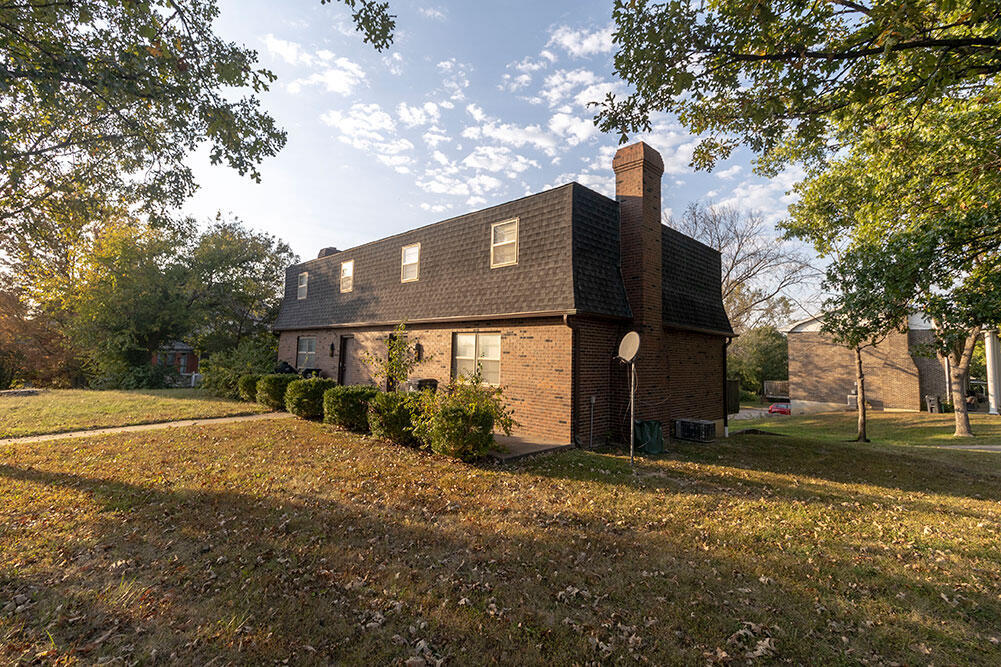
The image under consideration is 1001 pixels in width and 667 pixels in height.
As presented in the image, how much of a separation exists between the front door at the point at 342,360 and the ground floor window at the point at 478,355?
6.47 m

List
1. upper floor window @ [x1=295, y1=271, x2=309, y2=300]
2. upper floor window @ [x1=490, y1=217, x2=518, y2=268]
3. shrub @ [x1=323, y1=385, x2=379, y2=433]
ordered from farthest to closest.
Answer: upper floor window @ [x1=295, y1=271, x2=309, y2=300] < upper floor window @ [x1=490, y1=217, x2=518, y2=268] < shrub @ [x1=323, y1=385, x2=379, y2=433]

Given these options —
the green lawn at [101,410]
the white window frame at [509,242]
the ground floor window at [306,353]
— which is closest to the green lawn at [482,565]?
the green lawn at [101,410]

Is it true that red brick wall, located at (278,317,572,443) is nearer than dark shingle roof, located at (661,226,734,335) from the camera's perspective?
Yes

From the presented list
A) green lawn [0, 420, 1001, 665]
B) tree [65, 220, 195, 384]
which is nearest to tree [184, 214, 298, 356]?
tree [65, 220, 195, 384]

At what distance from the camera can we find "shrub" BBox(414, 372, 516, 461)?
310 inches

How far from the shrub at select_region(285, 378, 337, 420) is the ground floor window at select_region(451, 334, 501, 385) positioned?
4405 mm

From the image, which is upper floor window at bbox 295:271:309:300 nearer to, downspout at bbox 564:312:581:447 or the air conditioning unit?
downspout at bbox 564:312:581:447

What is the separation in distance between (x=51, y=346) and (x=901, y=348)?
51463 mm

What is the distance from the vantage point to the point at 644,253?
34.1 feet

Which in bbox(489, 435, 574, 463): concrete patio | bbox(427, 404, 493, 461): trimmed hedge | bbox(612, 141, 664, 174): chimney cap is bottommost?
→ bbox(489, 435, 574, 463): concrete patio

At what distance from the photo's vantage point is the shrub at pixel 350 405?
419 inches

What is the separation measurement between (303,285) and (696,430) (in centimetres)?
1792

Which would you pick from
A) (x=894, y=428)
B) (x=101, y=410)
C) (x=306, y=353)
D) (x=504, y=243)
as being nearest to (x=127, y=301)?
(x=101, y=410)

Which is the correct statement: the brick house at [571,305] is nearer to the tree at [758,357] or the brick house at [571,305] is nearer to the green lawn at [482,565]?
the green lawn at [482,565]
